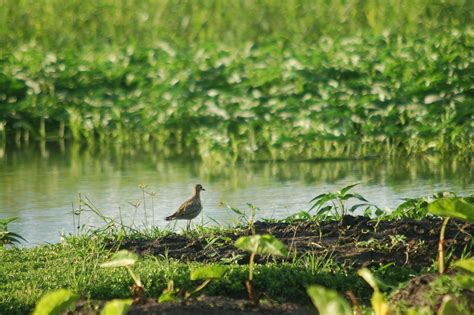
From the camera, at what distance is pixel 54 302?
5336mm

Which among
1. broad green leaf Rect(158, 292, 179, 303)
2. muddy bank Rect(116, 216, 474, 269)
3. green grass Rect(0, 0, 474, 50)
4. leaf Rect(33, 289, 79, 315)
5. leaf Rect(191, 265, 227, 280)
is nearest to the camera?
leaf Rect(33, 289, 79, 315)

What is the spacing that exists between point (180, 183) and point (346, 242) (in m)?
3.95

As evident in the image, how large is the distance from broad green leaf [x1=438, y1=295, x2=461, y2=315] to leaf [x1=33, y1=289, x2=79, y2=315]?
1.62 m

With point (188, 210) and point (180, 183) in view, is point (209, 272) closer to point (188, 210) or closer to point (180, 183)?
point (188, 210)

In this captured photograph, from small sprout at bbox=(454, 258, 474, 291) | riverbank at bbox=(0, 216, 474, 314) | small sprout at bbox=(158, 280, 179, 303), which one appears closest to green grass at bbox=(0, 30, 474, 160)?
riverbank at bbox=(0, 216, 474, 314)

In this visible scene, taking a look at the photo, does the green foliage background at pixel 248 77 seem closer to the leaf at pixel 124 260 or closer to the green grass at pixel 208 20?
the green grass at pixel 208 20

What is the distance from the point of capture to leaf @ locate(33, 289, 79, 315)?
5312 millimetres

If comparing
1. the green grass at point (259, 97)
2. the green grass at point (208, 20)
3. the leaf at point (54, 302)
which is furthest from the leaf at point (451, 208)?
the green grass at point (208, 20)

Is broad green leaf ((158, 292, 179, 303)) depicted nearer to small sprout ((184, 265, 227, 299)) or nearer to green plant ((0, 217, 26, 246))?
small sprout ((184, 265, 227, 299))

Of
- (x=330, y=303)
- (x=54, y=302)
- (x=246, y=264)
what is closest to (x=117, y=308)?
(x=54, y=302)

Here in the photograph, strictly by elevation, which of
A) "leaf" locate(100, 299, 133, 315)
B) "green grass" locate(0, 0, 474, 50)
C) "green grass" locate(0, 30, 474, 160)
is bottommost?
"leaf" locate(100, 299, 133, 315)

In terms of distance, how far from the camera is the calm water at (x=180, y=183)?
10.0 m

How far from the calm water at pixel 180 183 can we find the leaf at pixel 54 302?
11.6ft

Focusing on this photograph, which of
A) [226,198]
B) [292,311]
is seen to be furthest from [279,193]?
[292,311]
